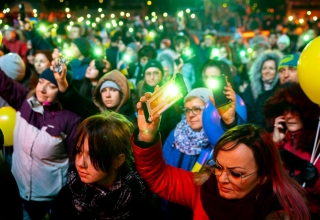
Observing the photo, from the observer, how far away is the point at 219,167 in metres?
2.04

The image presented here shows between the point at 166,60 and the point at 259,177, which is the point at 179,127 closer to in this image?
the point at 259,177

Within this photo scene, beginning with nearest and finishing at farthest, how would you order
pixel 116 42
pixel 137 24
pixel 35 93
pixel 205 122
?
1. pixel 205 122
2. pixel 35 93
3. pixel 116 42
4. pixel 137 24

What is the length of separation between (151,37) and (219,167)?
12038 mm

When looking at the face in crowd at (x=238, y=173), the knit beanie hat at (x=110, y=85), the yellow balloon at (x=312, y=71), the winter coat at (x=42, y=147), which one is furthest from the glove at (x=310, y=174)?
the knit beanie hat at (x=110, y=85)

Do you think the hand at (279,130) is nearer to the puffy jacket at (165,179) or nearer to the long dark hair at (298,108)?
the long dark hair at (298,108)

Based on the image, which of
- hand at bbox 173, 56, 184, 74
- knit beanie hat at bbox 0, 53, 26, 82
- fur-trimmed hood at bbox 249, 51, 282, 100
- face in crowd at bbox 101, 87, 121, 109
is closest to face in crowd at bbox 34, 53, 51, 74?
knit beanie hat at bbox 0, 53, 26, 82

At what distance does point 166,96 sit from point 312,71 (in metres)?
1.53

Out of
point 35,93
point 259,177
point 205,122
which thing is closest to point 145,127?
point 259,177

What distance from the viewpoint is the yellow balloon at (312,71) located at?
9.39 ft

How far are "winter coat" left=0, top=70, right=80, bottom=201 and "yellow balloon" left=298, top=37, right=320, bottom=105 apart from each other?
2.07m

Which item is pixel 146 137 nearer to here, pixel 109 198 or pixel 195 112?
pixel 109 198

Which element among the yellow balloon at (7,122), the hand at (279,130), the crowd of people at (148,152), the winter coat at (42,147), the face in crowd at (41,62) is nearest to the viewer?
the crowd of people at (148,152)

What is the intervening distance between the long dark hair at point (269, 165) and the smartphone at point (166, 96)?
0.40 meters

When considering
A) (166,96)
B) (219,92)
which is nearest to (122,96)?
(219,92)
